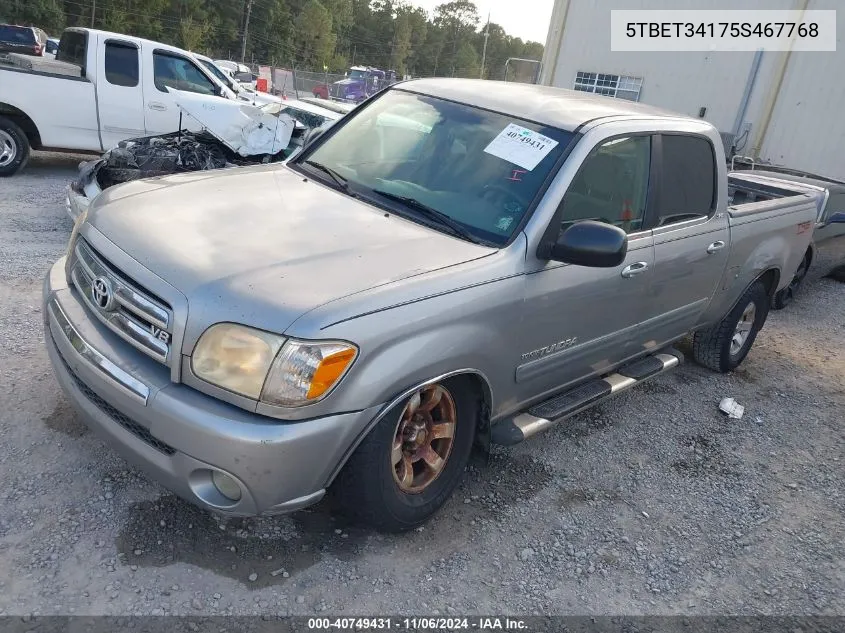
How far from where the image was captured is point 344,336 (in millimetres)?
2277

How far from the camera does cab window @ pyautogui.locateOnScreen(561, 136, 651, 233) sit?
3.21m

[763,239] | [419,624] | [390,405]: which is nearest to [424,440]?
[390,405]

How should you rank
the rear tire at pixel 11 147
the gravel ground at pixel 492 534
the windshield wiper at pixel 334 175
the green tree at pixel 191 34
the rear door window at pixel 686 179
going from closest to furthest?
the gravel ground at pixel 492 534 → the windshield wiper at pixel 334 175 → the rear door window at pixel 686 179 → the rear tire at pixel 11 147 → the green tree at pixel 191 34

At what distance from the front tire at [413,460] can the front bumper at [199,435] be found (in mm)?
148

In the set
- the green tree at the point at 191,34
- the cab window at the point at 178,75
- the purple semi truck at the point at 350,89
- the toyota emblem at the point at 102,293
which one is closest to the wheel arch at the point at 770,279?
the toyota emblem at the point at 102,293

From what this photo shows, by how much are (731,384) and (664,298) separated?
1743mm

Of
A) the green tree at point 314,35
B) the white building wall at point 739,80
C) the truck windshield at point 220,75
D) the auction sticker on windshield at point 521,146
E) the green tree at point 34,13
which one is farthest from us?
the green tree at point 314,35

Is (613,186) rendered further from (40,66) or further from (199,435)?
(40,66)

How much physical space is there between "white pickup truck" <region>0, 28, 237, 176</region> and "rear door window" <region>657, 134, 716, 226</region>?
6.03 metres

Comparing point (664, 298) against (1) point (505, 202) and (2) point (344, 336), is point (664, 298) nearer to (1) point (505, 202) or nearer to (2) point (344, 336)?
(1) point (505, 202)

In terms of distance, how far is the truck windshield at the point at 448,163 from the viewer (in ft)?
10.1

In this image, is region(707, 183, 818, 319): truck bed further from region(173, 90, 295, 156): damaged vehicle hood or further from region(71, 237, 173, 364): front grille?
region(173, 90, 295, 156): damaged vehicle hood

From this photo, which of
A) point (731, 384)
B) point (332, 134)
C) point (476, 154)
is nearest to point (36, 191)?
point (332, 134)

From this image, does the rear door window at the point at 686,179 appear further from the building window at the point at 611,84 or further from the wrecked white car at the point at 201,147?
the building window at the point at 611,84
